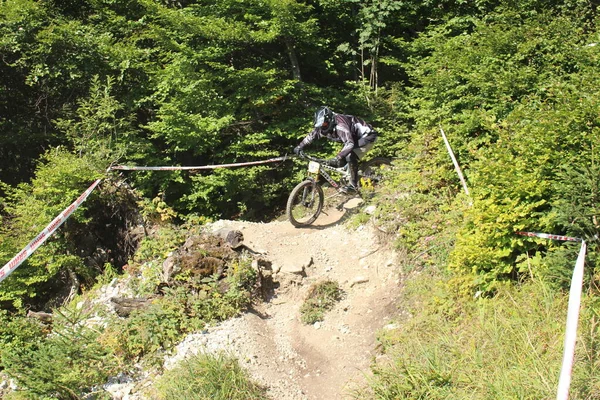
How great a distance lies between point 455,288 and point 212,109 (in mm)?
6583

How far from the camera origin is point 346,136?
8281 mm

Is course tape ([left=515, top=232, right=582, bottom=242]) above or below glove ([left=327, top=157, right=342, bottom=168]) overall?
above

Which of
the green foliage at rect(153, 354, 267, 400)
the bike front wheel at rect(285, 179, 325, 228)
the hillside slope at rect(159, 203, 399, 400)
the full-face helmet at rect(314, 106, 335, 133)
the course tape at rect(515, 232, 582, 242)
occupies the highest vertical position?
the full-face helmet at rect(314, 106, 335, 133)

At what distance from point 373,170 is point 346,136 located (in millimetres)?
1361

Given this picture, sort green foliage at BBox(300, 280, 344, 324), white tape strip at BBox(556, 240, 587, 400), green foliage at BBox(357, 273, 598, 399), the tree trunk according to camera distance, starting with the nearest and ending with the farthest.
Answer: white tape strip at BBox(556, 240, 587, 400) < green foliage at BBox(357, 273, 598, 399) < green foliage at BBox(300, 280, 344, 324) < the tree trunk

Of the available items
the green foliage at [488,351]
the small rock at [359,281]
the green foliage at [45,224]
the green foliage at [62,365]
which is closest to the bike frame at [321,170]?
the small rock at [359,281]

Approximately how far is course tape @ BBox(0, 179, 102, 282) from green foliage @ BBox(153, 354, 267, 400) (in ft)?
8.30

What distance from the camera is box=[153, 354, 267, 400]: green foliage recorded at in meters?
4.71

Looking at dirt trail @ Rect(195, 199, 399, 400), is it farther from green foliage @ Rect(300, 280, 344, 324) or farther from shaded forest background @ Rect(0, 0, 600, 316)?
shaded forest background @ Rect(0, 0, 600, 316)

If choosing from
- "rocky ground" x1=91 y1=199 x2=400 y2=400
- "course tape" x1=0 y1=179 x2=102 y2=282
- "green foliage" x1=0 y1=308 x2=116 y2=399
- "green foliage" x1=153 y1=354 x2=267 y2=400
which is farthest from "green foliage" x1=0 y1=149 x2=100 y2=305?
"green foliage" x1=153 y1=354 x2=267 y2=400

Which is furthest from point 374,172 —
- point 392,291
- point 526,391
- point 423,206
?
point 526,391

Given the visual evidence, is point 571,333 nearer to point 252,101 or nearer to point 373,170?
point 373,170

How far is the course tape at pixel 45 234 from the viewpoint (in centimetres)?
634

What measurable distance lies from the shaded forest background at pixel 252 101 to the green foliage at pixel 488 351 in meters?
0.47
